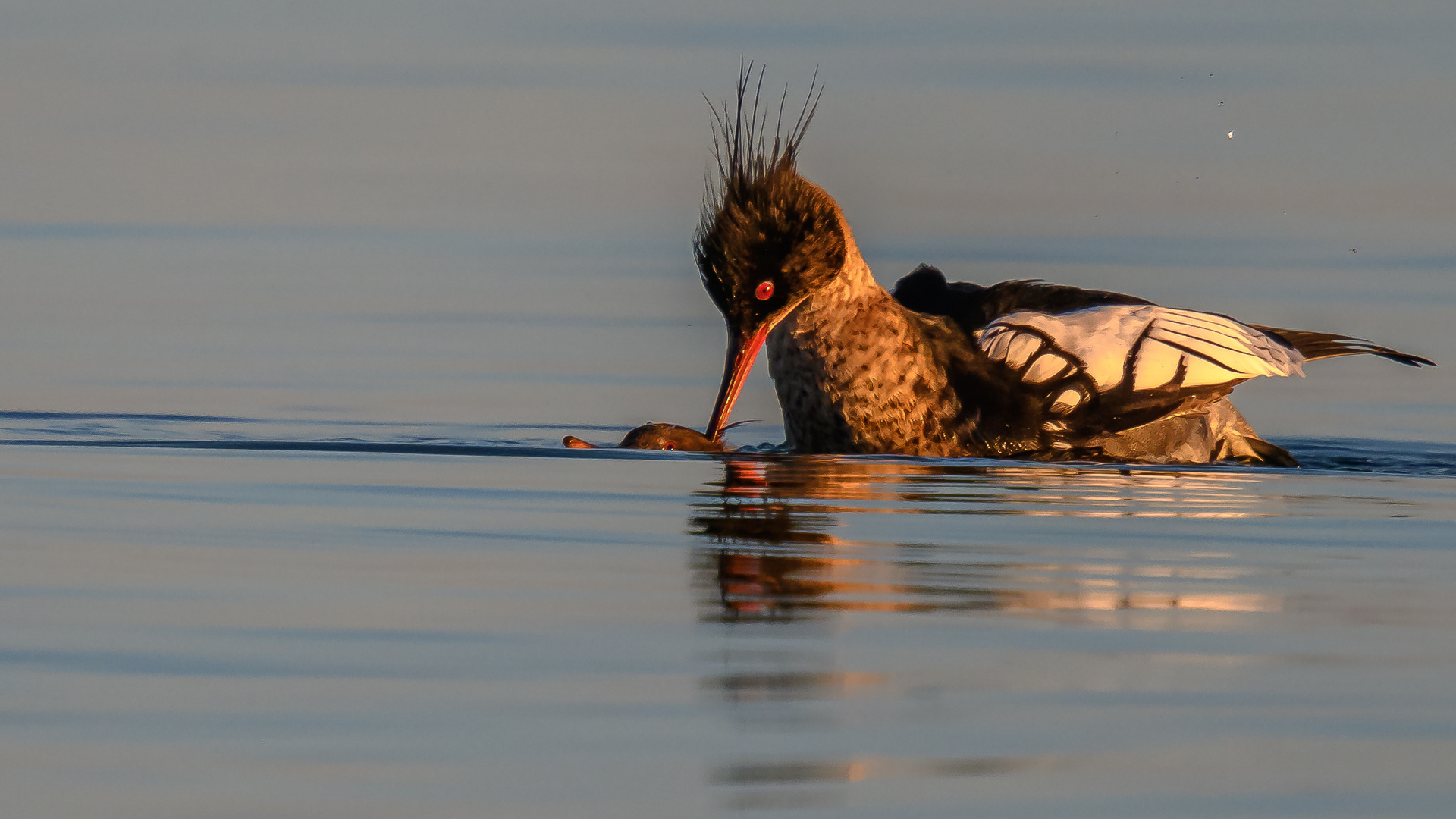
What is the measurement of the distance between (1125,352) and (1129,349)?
36mm

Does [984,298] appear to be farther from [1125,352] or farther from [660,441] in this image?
[660,441]

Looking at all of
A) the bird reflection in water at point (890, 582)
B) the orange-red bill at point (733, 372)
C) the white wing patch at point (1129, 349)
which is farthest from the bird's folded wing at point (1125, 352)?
the orange-red bill at point (733, 372)

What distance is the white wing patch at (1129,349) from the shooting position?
875 cm

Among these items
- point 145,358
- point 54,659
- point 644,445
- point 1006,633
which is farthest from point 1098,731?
point 145,358

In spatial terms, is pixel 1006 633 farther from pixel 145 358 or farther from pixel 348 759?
pixel 145 358

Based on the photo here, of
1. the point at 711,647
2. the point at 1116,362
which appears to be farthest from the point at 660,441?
the point at 711,647

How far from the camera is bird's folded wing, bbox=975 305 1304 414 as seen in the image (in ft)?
28.7

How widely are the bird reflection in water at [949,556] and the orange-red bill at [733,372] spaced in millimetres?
946

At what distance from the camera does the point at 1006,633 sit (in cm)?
470

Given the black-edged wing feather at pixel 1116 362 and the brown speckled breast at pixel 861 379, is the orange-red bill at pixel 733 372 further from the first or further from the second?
the black-edged wing feather at pixel 1116 362

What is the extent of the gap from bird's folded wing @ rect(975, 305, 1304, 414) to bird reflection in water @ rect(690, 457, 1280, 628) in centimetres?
71

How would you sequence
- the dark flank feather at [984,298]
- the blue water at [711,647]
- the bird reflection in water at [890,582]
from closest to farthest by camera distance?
the blue water at [711,647], the bird reflection in water at [890,582], the dark flank feather at [984,298]

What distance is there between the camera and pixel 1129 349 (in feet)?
29.3

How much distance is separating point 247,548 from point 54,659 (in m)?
1.49
